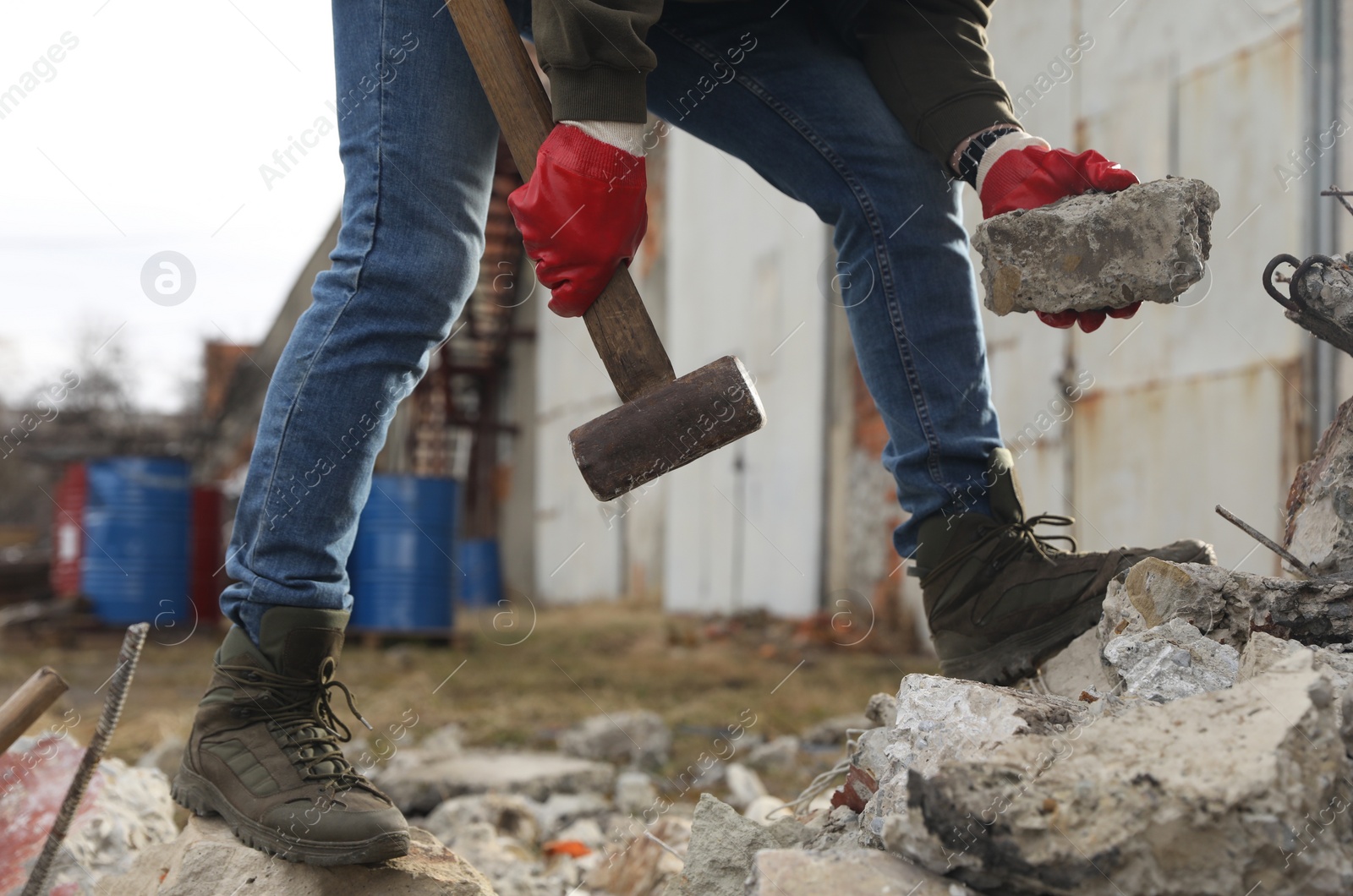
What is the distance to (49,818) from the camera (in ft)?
6.12

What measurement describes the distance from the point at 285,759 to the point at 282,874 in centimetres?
15

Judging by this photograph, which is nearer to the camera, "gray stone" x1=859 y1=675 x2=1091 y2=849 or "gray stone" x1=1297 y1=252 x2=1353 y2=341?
"gray stone" x1=859 y1=675 x2=1091 y2=849

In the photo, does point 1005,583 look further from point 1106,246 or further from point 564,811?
point 564,811

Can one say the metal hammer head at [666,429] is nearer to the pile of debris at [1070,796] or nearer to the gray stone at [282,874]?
the pile of debris at [1070,796]

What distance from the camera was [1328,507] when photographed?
1.46m

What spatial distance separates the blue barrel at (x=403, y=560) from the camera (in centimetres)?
607

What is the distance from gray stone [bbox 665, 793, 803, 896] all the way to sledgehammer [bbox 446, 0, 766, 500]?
1.46 feet

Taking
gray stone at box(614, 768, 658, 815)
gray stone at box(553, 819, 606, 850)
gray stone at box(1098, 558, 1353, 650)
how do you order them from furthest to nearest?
gray stone at box(614, 768, 658, 815) → gray stone at box(553, 819, 606, 850) → gray stone at box(1098, 558, 1353, 650)

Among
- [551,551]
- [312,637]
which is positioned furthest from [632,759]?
[551,551]

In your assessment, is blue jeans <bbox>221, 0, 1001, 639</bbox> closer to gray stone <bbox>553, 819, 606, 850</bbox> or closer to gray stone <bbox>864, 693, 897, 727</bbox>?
gray stone <bbox>864, 693, 897, 727</bbox>

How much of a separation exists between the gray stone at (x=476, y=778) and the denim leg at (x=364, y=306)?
1.28m

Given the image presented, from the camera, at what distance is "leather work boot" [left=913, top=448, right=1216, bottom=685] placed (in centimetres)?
156

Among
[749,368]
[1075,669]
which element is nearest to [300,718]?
[1075,669]

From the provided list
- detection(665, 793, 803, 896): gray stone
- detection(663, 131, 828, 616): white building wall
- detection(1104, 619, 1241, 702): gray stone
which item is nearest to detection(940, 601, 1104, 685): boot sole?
detection(1104, 619, 1241, 702): gray stone
